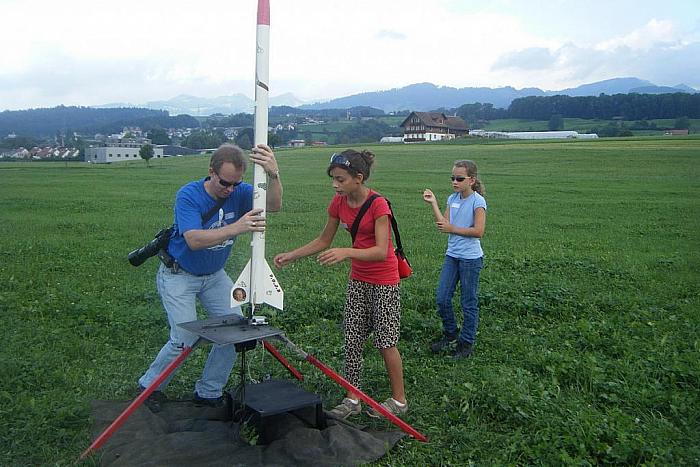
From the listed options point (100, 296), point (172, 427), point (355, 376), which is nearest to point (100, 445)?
point (172, 427)

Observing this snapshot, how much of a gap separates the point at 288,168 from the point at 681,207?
29.5m

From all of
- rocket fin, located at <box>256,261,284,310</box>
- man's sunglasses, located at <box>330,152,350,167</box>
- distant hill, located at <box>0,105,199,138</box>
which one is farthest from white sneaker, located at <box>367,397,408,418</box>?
distant hill, located at <box>0,105,199,138</box>

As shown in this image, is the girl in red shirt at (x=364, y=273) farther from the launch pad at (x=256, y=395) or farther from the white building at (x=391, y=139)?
the white building at (x=391, y=139)

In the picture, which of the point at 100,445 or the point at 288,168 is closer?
the point at 100,445

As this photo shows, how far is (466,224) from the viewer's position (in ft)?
22.6

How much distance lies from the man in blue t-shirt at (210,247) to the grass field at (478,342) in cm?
66

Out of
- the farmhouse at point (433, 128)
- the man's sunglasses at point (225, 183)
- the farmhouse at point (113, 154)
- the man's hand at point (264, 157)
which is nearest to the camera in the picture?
the man's hand at point (264, 157)

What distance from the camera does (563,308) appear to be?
845cm

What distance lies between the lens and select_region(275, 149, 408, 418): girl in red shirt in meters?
5.11

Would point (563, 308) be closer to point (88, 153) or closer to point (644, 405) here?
point (644, 405)

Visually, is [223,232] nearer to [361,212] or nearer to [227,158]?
[227,158]

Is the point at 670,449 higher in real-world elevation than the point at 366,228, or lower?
lower

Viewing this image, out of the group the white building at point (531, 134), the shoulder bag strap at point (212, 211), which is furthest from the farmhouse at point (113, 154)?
the shoulder bag strap at point (212, 211)

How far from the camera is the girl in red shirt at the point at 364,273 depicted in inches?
201
